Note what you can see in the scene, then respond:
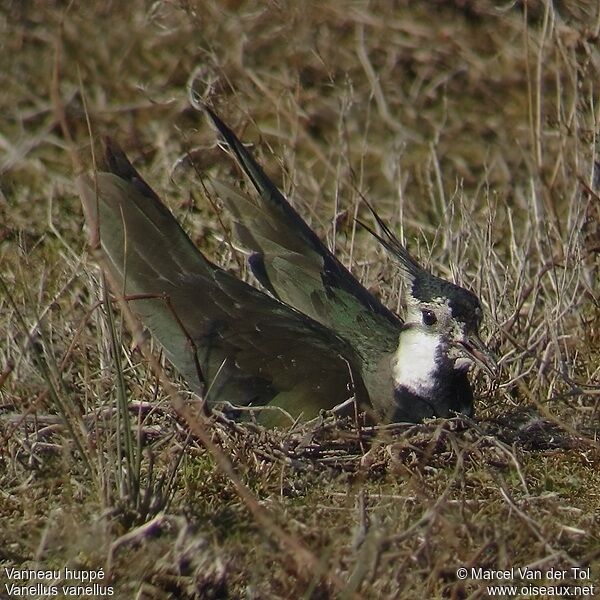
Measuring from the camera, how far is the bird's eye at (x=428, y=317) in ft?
12.9

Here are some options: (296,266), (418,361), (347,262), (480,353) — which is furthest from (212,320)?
(347,262)

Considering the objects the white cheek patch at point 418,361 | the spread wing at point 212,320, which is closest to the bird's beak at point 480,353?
the white cheek patch at point 418,361

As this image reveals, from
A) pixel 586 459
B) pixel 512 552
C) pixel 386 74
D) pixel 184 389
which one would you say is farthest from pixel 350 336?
pixel 386 74

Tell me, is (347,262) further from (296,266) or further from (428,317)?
(428,317)

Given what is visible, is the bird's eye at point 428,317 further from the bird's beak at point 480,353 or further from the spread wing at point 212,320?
the spread wing at point 212,320

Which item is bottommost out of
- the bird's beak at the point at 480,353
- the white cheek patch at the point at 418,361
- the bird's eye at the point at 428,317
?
the white cheek patch at the point at 418,361

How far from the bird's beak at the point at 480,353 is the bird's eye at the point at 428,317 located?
10cm

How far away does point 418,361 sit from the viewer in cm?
399

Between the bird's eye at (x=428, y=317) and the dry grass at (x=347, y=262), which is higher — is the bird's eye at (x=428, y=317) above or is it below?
above

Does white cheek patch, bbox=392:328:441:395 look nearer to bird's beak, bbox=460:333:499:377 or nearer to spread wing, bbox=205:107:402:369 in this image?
bird's beak, bbox=460:333:499:377

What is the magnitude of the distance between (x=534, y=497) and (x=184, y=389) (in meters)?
1.12

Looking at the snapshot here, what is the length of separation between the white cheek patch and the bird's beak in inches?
3.5

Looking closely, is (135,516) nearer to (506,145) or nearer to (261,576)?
(261,576)

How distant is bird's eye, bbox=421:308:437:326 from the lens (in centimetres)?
392
